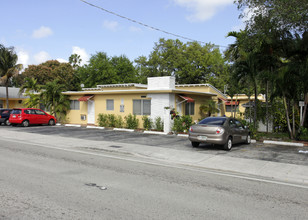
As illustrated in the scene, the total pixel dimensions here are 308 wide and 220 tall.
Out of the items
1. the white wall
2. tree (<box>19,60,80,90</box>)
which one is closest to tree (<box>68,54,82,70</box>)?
tree (<box>19,60,80,90</box>)

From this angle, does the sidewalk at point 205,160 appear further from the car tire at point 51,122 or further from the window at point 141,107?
the car tire at point 51,122

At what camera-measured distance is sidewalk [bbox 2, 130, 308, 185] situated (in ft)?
26.8

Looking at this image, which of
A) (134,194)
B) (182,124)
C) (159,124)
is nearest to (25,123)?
(159,124)

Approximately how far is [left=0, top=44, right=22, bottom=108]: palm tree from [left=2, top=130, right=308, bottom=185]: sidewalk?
2260 centimetres

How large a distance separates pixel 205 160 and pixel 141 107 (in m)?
11.3

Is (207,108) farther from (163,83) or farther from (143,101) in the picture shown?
(143,101)

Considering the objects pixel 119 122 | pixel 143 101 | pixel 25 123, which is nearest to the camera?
pixel 143 101

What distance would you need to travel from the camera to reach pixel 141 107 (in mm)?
20688

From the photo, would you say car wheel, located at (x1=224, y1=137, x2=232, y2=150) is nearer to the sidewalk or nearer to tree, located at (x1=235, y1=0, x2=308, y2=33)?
the sidewalk

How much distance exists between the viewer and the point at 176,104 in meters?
19.7

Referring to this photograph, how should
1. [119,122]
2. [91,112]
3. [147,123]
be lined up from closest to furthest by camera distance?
1. [147,123]
2. [119,122]
3. [91,112]

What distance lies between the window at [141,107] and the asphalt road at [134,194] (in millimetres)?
11546

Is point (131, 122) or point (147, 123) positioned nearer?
point (147, 123)

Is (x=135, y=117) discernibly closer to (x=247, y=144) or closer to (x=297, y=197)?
(x=247, y=144)
